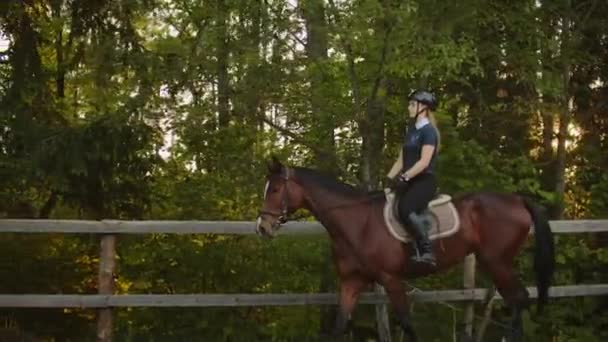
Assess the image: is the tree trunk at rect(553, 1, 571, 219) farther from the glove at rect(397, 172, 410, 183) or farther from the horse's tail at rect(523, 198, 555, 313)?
the glove at rect(397, 172, 410, 183)

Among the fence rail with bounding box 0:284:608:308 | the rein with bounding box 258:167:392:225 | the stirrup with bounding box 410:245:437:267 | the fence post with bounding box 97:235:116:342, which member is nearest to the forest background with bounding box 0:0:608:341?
the fence post with bounding box 97:235:116:342

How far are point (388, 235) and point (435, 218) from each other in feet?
1.45

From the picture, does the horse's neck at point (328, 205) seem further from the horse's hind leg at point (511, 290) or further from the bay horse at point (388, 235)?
the horse's hind leg at point (511, 290)

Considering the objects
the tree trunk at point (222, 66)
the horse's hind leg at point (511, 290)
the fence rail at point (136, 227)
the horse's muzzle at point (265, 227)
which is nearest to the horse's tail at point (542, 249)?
the horse's hind leg at point (511, 290)

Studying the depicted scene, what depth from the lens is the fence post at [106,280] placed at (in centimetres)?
720

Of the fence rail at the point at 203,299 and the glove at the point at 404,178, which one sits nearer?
the glove at the point at 404,178

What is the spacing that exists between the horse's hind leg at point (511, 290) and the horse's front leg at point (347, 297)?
122 centimetres

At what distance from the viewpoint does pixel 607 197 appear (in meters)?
9.93

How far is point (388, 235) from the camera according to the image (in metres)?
6.78

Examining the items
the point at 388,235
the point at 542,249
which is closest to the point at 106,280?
the point at 388,235

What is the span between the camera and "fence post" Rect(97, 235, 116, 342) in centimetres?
720

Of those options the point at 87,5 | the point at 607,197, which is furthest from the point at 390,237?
the point at 87,5

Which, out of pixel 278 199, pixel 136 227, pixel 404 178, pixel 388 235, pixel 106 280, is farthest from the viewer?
pixel 106 280

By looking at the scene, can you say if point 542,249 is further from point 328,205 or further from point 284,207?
point 284,207
